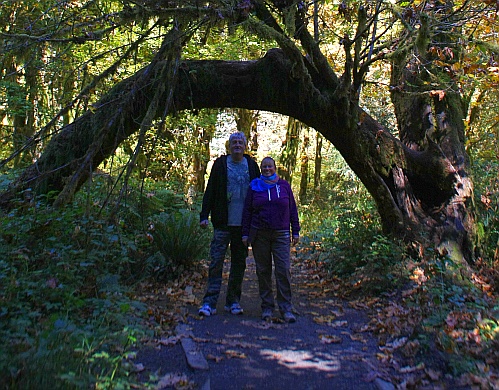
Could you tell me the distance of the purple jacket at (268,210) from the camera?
7195 mm

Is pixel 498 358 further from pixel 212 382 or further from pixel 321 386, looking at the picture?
pixel 212 382

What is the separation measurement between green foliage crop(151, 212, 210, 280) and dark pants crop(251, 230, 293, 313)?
2483mm

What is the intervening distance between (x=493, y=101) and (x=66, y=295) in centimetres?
1550

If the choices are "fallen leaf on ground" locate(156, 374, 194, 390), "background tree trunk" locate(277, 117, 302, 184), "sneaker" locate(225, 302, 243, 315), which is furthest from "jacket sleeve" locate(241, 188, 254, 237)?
"background tree trunk" locate(277, 117, 302, 184)

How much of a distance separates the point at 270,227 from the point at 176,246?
3.07m

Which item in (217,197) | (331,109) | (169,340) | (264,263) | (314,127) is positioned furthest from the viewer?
(314,127)

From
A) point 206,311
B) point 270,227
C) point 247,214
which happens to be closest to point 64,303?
point 206,311

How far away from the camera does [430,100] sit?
35.5ft

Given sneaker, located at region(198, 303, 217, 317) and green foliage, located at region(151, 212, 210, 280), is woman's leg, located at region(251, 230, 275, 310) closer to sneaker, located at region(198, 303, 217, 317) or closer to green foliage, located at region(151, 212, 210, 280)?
sneaker, located at region(198, 303, 217, 317)

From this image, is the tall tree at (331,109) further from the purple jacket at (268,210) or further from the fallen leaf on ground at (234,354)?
the fallen leaf on ground at (234,354)

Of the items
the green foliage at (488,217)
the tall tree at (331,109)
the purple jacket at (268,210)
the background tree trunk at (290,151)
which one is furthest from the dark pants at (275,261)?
the background tree trunk at (290,151)

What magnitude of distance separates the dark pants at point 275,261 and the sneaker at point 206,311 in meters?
0.70

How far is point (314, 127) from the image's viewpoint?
31.9 feet

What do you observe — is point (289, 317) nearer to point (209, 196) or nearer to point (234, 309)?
point (234, 309)
